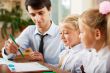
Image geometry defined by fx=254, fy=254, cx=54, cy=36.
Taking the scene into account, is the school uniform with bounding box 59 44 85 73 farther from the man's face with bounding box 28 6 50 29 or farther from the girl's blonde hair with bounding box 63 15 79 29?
the man's face with bounding box 28 6 50 29

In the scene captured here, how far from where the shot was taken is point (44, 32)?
135 centimetres

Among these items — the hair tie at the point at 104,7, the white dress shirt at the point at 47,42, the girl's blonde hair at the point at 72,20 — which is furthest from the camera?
the white dress shirt at the point at 47,42

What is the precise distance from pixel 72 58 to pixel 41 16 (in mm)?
310

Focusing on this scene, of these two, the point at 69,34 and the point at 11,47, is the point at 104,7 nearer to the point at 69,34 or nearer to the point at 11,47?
the point at 69,34

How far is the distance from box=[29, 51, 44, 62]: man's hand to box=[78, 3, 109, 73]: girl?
0.36 meters

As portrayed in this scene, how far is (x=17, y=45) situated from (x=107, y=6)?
2.15 ft

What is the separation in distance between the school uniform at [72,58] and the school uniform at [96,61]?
0.06 m

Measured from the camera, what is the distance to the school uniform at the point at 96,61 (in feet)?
3.21

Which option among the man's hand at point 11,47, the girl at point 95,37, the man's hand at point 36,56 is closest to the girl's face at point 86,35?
the girl at point 95,37

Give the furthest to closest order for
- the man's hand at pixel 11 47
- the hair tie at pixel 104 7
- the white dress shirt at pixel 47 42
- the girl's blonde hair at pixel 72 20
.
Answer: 1. the man's hand at pixel 11 47
2. the white dress shirt at pixel 47 42
3. the girl's blonde hair at pixel 72 20
4. the hair tie at pixel 104 7

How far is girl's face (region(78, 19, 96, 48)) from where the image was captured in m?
1.01

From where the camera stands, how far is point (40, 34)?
135 cm

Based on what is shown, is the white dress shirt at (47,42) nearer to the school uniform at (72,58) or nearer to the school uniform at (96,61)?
the school uniform at (72,58)

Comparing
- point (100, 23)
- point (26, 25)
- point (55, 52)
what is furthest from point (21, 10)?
point (100, 23)
